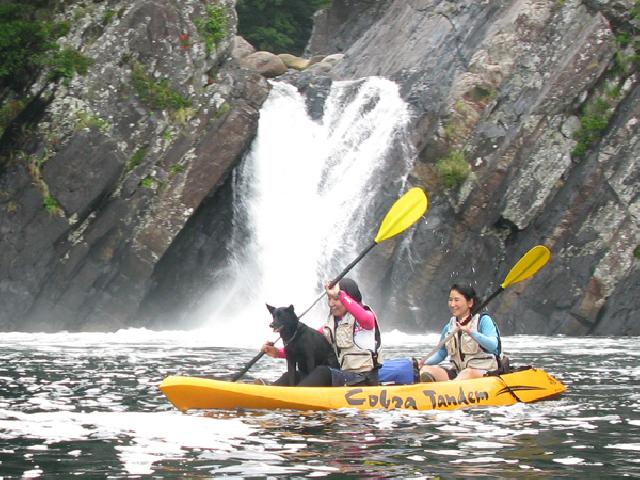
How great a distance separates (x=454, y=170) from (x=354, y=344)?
56.5ft

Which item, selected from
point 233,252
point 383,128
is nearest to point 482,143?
point 383,128

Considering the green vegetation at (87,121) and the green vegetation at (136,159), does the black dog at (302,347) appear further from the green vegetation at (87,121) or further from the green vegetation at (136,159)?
the green vegetation at (136,159)

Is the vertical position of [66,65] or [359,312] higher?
[66,65]

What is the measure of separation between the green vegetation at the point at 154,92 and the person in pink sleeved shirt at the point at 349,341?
1567 cm

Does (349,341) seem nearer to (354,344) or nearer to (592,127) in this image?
(354,344)

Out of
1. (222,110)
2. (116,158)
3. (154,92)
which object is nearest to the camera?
(116,158)

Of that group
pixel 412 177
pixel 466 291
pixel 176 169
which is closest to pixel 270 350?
pixel 466 291

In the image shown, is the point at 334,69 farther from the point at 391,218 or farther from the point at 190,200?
the point at 391,218

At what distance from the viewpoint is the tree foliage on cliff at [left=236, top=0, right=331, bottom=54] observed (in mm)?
44719

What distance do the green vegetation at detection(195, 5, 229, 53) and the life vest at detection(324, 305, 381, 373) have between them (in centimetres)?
1706

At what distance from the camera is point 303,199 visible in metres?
29.8

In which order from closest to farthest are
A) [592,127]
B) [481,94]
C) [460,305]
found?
[460,305] → [592,127] → [481,94]

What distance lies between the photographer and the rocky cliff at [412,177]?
24781 millimetres

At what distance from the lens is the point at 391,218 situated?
552 inches
